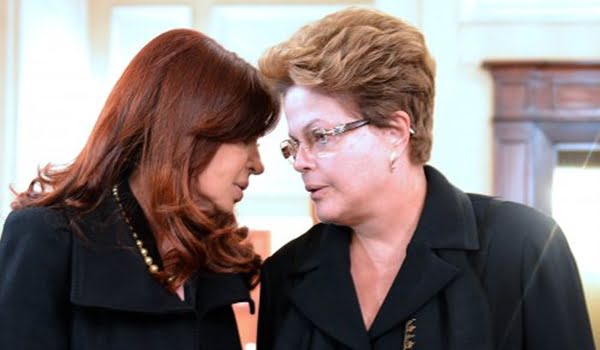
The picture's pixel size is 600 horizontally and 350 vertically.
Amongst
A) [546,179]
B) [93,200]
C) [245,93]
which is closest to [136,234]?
[93,200]

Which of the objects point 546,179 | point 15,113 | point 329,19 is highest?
point 329,19

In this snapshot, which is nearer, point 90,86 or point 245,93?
point 245,93

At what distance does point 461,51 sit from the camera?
3033mm

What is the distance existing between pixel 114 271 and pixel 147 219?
0.36ft

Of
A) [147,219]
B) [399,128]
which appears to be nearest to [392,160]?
[399,128]

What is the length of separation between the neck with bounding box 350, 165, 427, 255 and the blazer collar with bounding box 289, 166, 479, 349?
2 cm

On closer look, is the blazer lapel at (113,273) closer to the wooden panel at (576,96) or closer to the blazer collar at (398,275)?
the blazer collar at (398,275)

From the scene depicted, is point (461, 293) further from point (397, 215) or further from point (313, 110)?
point (313, 110)

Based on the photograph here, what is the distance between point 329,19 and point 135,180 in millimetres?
423

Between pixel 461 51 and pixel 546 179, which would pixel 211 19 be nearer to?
pixel 461 51

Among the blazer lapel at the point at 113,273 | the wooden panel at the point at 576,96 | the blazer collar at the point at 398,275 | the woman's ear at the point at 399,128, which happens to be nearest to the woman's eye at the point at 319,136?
the woman's ear at the point at 399,128

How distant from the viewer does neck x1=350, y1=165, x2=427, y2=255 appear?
1595mm

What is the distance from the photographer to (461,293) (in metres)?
1.50

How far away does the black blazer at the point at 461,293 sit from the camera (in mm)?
1479
